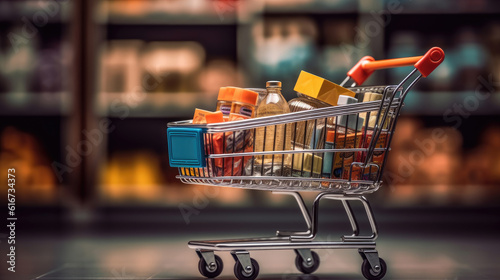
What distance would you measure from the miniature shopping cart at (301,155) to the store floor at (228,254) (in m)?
0.23

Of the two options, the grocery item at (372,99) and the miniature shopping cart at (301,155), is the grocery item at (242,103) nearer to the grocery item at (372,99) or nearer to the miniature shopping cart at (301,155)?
the miniature shopping cart at (301,155)

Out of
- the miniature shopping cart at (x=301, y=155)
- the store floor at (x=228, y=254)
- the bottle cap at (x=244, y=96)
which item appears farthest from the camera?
the store floor at (x=228, y=254)

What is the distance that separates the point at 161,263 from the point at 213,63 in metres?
1.82

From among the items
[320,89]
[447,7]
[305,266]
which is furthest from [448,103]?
[320,89]

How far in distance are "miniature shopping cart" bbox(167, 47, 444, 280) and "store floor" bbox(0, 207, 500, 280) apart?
0.77 ft

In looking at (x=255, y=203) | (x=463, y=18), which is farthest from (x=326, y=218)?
(x=463, y=18)

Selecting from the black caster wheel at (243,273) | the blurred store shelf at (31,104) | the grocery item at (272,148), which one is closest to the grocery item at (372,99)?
the grocery item at (272,148)

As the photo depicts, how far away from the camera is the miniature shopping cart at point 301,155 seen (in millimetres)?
1996

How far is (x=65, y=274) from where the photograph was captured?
2.36m

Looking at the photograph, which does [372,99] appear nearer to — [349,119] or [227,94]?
[349,119]

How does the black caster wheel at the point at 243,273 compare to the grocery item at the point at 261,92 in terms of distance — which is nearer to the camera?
the black caster wheel at the point at 243,273

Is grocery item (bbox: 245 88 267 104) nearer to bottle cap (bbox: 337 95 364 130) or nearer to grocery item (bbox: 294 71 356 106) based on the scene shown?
grocery item (bbox: 294 71 356 106)

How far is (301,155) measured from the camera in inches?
80.5

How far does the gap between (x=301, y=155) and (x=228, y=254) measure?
40.9 inches
